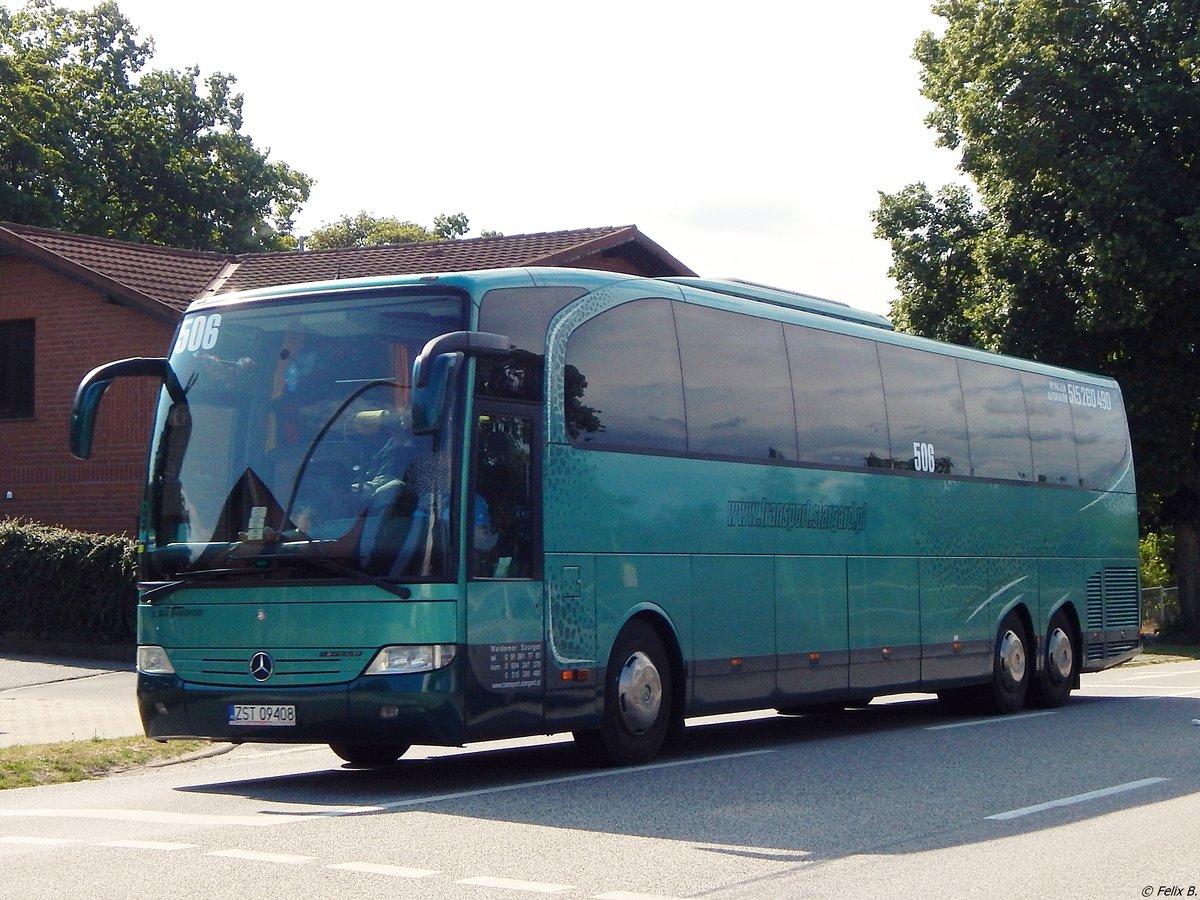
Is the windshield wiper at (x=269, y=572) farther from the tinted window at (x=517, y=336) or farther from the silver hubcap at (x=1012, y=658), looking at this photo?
the silver hubcap at (x=1012, y=658)

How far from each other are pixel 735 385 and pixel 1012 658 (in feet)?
20.5

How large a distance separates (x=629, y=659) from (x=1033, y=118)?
84.6 ft

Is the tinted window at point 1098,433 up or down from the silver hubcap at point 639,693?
up

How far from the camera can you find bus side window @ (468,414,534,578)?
1125cm

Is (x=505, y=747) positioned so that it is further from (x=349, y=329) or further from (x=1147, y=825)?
(x=1147, y=825)

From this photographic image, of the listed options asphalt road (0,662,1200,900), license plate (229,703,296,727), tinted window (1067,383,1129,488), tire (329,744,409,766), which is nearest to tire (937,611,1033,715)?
tinted window (1067,383,1129,488)

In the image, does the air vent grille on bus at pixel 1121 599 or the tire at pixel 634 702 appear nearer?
the tire at pixel 634 702

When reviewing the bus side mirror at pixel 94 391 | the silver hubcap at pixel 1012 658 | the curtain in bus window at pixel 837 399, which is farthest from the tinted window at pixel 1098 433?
the bus side mirror at pixel 94 391

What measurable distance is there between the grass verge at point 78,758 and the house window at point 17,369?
17.0m

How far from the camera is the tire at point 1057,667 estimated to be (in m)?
19.3

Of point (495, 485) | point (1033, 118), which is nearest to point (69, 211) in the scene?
point (1033, 118)

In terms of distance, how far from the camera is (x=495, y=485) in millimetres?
11406

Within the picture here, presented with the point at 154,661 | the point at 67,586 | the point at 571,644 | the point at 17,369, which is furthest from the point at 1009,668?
the point at 17,369

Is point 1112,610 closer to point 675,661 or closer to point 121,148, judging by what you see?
point 675,661
